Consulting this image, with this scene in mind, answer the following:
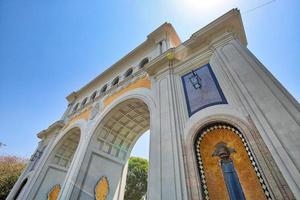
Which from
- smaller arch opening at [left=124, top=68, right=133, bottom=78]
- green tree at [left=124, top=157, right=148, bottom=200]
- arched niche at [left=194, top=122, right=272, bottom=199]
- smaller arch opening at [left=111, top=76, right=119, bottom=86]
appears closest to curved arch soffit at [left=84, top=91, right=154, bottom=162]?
smaller arch opening at [left=124, top=68, right=133, bottom=78]

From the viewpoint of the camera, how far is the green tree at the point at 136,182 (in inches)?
854

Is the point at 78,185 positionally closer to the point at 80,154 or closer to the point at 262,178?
the point at 80,154

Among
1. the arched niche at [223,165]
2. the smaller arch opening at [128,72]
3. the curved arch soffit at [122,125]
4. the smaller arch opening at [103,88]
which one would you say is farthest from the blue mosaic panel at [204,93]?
the smaller arch opening at [103,88]

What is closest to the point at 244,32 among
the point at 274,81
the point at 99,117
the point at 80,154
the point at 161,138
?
the point at 274,81

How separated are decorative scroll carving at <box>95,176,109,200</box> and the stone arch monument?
50mm

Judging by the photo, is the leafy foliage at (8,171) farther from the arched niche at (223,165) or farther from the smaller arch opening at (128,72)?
the arched niche at (223,165)

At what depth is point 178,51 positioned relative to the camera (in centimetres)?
832

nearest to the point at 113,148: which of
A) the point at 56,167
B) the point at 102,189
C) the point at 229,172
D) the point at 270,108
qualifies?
the point at 102,189

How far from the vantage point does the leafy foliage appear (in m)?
19.6

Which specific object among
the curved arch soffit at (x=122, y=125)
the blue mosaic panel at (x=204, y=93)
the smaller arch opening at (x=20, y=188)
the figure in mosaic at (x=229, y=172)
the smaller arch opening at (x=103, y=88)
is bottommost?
the figure in mosaic at (x=229, y=172)

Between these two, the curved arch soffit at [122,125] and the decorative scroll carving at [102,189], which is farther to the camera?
the curved arch soffit at [122,125]

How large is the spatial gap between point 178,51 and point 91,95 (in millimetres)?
9301

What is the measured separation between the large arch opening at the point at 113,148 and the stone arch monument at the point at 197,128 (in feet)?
0.19

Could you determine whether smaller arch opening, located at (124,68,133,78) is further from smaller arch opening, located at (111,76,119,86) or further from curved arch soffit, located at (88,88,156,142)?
curved arch soffit, located at (88,88,156,142)
